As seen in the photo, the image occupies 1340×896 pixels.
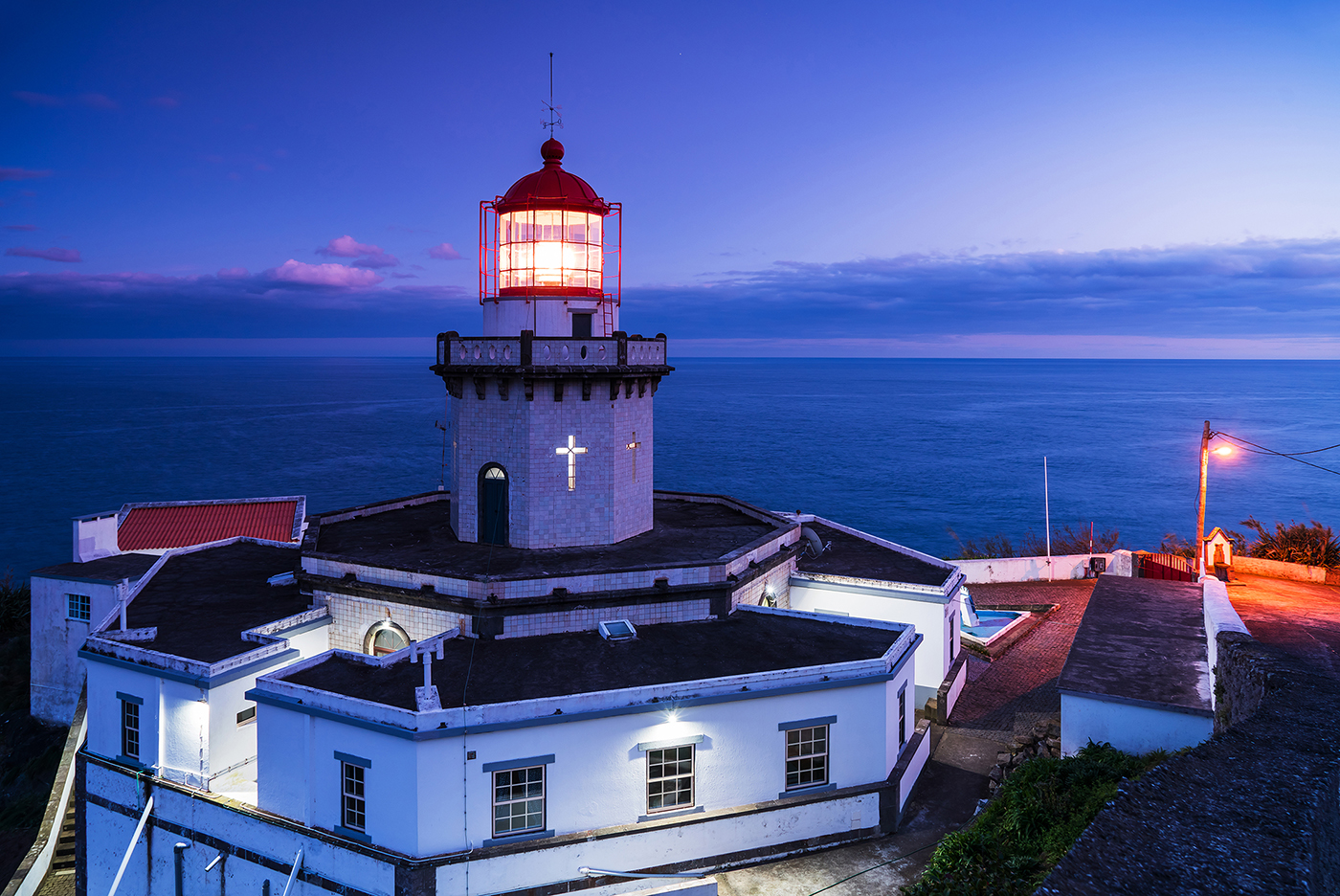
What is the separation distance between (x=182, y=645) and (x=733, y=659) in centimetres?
936

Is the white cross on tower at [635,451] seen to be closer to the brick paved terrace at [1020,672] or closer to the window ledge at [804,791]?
the window ledge at [804,791]

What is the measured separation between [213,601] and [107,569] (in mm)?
8481

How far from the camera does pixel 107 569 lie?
2239 cm

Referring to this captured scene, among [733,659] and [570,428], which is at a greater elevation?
[570,428]

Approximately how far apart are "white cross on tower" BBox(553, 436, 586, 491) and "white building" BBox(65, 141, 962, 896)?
6 cm

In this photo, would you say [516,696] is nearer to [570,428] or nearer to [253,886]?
[253,886]

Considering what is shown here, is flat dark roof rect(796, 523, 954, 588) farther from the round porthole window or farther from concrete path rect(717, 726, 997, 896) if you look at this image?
the round porthole window

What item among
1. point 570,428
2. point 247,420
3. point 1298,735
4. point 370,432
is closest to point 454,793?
point 570,428

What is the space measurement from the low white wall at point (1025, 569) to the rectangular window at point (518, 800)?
19808 millimetres

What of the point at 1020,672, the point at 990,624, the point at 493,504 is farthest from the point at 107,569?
the point at 990,624

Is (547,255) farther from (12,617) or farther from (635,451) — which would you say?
(12,617)

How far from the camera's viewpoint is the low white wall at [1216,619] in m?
13.1

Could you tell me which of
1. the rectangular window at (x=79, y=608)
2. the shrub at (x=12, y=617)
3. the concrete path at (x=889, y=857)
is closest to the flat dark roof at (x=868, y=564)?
the concrete path at (x=889, y=857)

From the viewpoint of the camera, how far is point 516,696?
1188 cm
